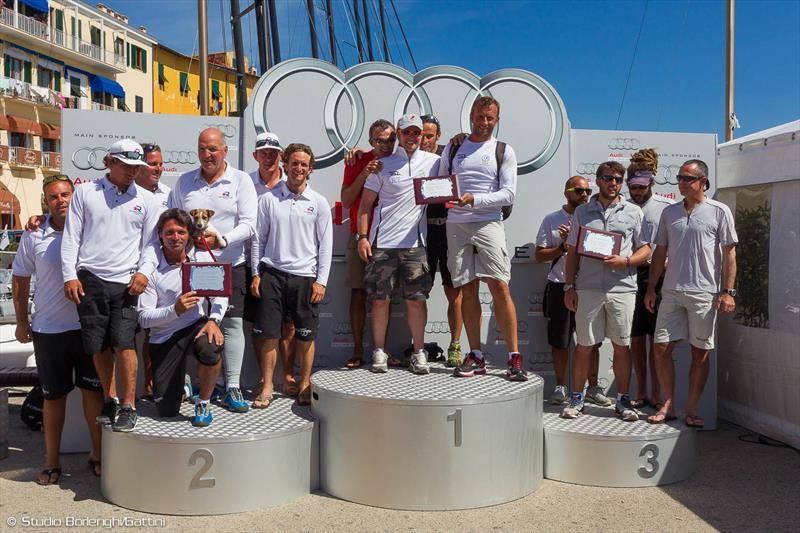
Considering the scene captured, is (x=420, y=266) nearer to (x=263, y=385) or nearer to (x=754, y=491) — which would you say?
(x=263, y=385)

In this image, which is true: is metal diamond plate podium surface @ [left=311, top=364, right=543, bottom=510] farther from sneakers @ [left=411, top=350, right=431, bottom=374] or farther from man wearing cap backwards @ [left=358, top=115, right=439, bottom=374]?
man wearing cap backwards @ [left=358, top=115, right=439, bottom=374]

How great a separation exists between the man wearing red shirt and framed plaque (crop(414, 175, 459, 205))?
45 centimetres

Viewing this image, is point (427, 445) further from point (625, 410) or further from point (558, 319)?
point (558, 319)

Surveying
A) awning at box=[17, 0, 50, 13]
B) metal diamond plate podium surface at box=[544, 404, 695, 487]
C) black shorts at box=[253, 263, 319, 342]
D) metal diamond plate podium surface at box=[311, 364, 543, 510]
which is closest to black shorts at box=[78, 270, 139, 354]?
black shorts at box=[253, 263, 319, 342]

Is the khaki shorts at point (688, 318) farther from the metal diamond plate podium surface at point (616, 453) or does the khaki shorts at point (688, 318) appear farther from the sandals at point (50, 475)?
the sandals at point (50, 475)

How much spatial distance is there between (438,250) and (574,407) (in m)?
1.47

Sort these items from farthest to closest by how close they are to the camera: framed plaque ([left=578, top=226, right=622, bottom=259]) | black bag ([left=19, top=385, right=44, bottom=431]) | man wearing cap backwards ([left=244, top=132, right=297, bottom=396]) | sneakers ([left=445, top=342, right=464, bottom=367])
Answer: black bag ([left=19, top=385, right=44, bottom=431]), sneakers ([left=445, top=342, right=464, bottom=367]), man wearing cap backwards ([left=244, top=132, right=297, bottom=396]), framed plaque ([left=578, top=226, right=622, bottom=259])

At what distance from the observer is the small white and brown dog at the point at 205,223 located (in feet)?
14.6

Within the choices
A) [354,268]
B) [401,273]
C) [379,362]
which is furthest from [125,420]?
[354,268]

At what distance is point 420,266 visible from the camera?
4.99 meters

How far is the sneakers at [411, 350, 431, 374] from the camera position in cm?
496

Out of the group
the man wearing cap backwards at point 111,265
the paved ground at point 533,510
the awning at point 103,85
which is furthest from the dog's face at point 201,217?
the awning at point 103,85

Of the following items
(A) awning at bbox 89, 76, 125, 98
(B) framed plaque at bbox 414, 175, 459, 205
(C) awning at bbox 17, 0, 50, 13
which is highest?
(C) awning at bbox 17, 0, 50, 13

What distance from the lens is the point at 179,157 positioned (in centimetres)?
584
